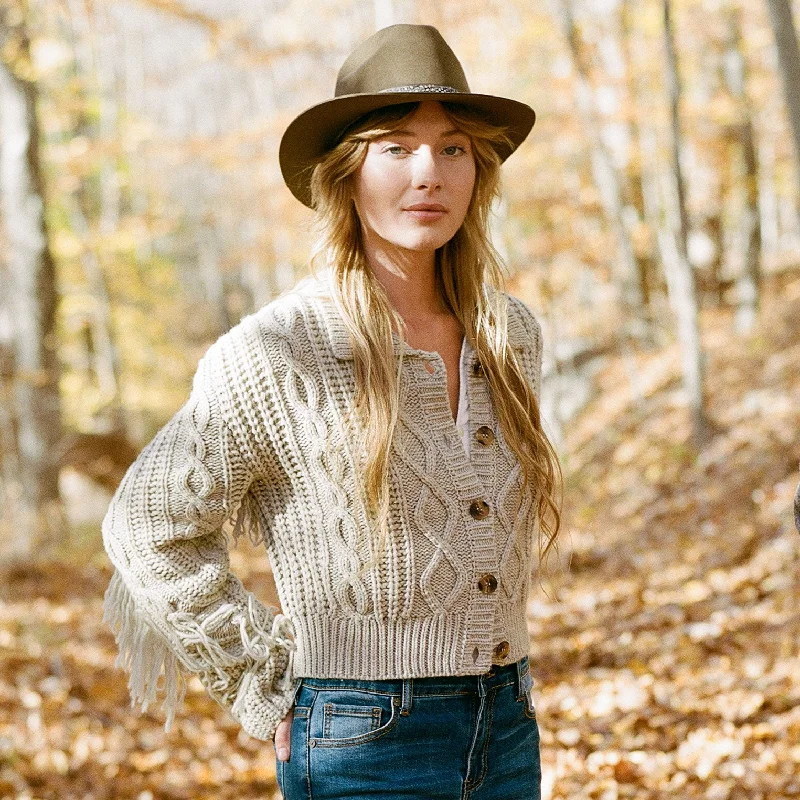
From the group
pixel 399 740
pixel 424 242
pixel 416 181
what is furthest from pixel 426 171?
pixel 399 740

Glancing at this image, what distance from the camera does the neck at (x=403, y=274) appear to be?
7.25 ft

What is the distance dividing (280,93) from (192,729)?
22.9 meters

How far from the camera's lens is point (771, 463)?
816 cm

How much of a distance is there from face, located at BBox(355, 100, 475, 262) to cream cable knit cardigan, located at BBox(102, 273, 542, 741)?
22cm

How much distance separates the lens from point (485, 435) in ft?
6.98

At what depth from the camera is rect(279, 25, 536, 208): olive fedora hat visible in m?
2.05

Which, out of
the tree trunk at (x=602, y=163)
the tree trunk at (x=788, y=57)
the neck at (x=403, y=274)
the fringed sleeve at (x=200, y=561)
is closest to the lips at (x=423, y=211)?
the neck at (x=403, y=274)

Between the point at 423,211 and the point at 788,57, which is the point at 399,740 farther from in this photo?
the point at 788,57

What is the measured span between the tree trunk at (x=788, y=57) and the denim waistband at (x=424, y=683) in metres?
4.01

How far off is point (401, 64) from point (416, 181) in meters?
0.24

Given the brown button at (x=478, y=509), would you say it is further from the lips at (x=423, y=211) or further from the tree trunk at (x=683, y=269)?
the tree trunk at (x=683, y=269)

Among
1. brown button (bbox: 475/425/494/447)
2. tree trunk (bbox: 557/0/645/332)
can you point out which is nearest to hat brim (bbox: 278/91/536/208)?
brown button (bbox: 475/425/494/447)

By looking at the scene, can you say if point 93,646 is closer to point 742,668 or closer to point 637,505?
point 742,668

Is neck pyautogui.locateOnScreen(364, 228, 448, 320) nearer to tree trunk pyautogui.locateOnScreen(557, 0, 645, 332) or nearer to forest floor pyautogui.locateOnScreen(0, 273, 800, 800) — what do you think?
forest floor pyautogui.locateOnScreen(0, 273, 800, 800)
